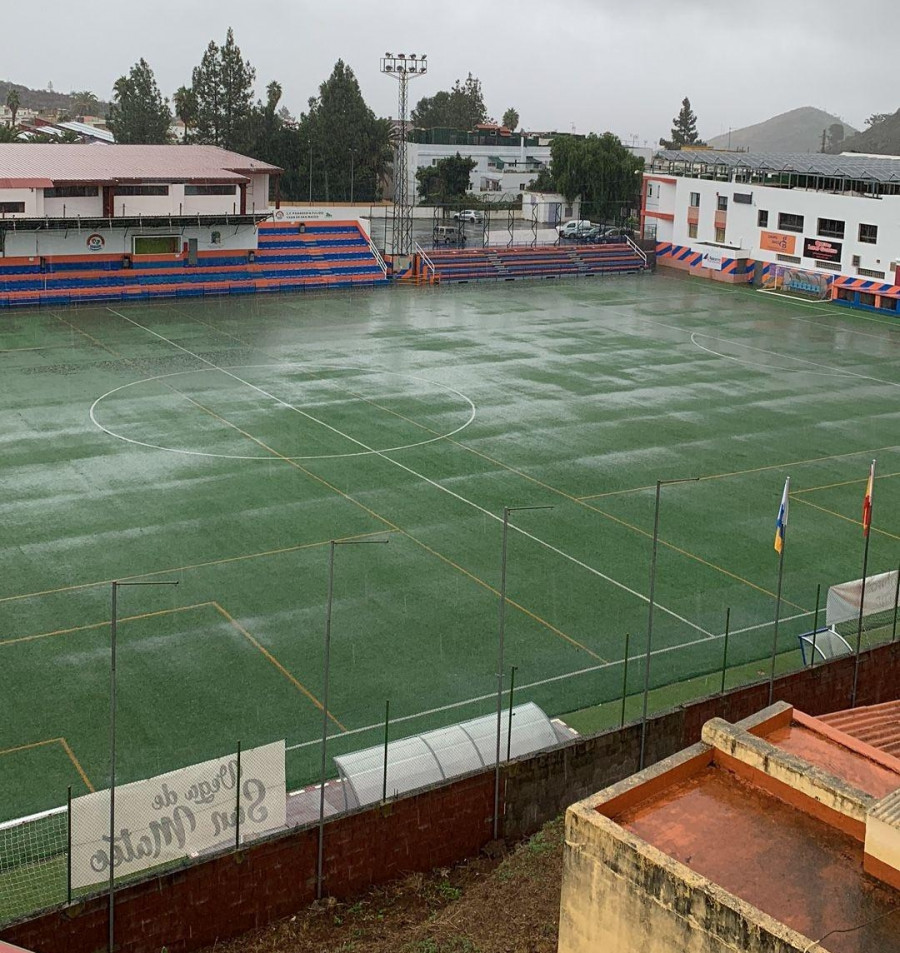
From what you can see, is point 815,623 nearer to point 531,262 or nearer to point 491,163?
point 531,262

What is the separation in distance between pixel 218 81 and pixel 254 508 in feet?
248

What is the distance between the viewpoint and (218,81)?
99625 mm

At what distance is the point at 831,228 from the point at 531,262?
16.4m

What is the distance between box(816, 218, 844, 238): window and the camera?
67.5m

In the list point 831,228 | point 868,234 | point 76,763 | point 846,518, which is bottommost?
point 76,763

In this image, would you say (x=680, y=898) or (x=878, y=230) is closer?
(x=680, y=898)

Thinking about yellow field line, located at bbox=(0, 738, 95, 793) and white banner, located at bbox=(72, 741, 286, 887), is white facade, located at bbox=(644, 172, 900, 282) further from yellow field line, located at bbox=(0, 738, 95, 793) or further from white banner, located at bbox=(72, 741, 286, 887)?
white banner, located at bbox=(72, 741, 286, 887)

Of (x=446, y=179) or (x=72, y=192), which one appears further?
(x=446, y=179)

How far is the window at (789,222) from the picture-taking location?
70188mm

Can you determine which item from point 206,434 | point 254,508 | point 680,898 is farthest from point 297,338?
point 680,898

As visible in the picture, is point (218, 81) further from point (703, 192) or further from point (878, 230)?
point (878, 230)

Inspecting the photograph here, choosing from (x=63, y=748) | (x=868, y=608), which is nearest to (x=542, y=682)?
(x=868, y=608)

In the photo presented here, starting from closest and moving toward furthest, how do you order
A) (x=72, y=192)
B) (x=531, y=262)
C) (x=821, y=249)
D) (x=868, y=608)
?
(x=868, y=608) < (x=72, y=192) < (x=821, y=249) < (x=531, y=262)

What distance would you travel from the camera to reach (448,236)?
76.5 meters
